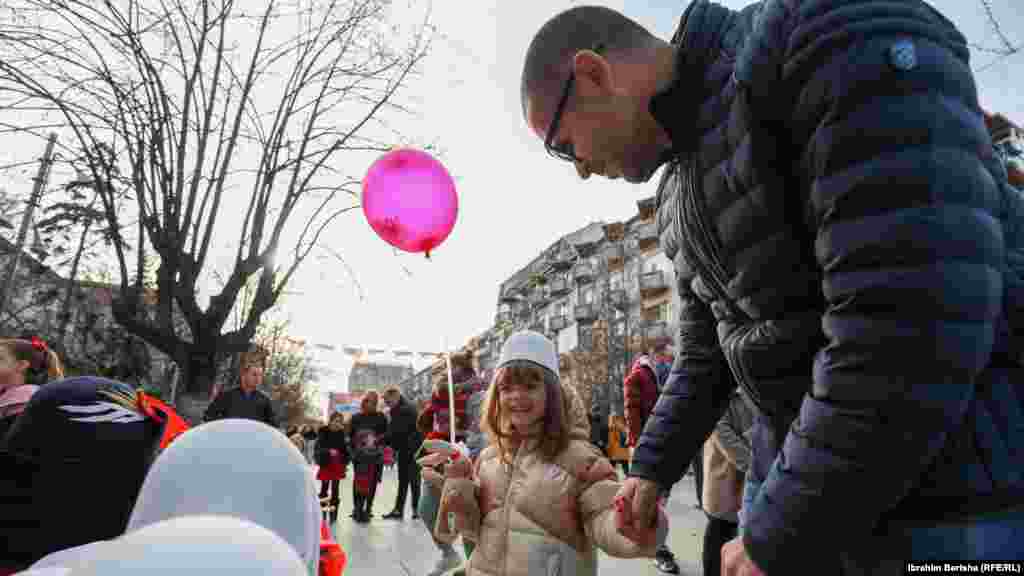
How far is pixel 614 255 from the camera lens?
46250 mm

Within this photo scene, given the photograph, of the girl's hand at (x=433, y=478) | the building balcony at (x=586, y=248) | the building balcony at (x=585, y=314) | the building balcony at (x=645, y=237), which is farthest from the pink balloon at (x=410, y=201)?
the building balcony at (x=586, y=248)

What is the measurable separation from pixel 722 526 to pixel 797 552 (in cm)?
258

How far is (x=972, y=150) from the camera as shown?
73 cm

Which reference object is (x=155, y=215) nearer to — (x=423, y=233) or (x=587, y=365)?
(x=423, y=233)

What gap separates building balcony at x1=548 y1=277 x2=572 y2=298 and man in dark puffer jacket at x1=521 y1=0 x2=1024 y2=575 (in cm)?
5340

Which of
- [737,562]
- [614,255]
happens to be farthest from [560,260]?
[737,562]

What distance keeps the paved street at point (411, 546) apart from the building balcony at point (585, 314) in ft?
135

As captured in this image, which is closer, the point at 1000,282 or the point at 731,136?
the point at 1000,282

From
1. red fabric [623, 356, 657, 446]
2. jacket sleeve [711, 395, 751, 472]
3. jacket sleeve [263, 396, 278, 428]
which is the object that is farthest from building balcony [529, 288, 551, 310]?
jacket sleeve [711, 395, 751, 472]

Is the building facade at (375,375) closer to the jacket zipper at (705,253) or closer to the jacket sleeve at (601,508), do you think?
the jacket sleeve at (601,508)

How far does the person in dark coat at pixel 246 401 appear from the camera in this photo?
6520mm

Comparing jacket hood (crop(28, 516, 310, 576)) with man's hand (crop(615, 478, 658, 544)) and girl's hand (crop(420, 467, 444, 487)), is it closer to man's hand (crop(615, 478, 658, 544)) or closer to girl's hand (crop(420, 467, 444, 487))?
man's hand (crop(615, 478, 658, 544))

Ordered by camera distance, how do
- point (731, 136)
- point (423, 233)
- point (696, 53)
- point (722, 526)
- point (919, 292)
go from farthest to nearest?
point (423, 233)
point (722, 526)
point (696, 53)
point (731, 136)
point (919, 292)

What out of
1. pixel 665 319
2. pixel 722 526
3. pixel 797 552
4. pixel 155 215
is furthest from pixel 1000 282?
pixel 665 319
